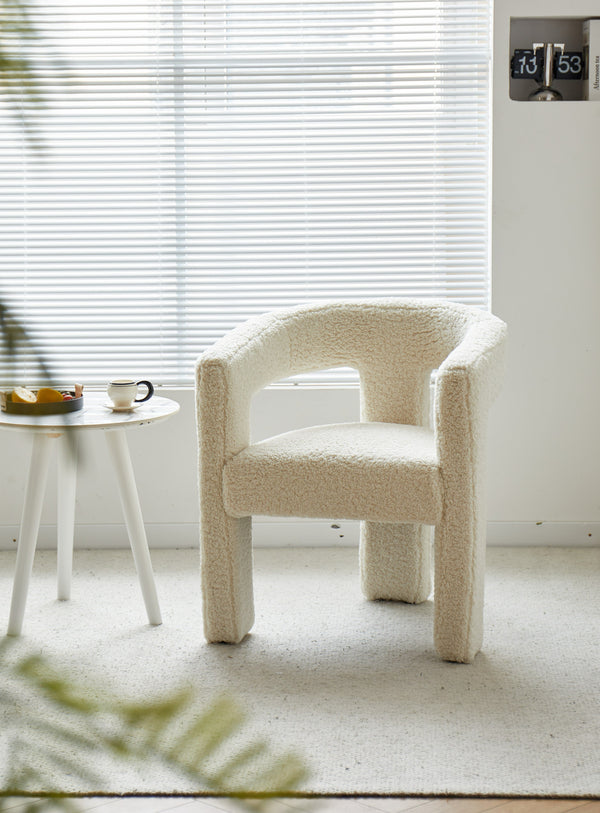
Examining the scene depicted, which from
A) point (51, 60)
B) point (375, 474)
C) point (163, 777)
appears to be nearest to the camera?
point (51, 60)

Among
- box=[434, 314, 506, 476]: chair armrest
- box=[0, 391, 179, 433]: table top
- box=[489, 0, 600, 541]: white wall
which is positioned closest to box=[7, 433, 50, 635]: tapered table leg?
box=[0, 391, 179, 433]: table top

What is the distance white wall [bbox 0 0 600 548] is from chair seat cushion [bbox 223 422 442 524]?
2.84 feet

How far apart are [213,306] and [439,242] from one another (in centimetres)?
72

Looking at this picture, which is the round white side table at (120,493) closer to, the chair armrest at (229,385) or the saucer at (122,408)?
the saucer at (122,408)

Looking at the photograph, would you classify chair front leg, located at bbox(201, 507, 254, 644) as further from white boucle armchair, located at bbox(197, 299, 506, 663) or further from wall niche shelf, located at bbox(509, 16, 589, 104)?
wall niche shelf, located at bbox(509, 16, 589, 104)

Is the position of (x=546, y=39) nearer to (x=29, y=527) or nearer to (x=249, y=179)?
(x=249, y=179)

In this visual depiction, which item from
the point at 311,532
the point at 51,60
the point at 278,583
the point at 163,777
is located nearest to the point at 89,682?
the point at 51,60

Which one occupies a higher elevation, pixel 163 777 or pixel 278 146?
pixel 278 146

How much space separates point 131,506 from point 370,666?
0.64 m

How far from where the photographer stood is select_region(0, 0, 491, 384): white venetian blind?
2.70 metres

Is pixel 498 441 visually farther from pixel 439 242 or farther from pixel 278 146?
pixel 278 146

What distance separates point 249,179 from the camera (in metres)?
2.77

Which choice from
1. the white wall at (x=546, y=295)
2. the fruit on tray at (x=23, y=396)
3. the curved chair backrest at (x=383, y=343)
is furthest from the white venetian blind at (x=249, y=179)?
the fruit on tray at (x=23, y=396)

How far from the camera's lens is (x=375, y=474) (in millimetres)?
1825
